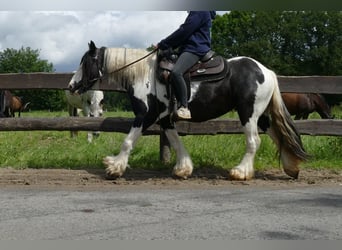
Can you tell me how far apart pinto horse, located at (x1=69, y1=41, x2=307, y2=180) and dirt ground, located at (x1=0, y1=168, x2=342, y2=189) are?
0.19 m

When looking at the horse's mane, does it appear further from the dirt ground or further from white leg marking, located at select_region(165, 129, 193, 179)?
the dirt ground

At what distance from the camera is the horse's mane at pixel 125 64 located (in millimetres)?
6707

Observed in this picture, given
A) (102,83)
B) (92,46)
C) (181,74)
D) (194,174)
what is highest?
(92,46)

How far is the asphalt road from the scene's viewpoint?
3549mm

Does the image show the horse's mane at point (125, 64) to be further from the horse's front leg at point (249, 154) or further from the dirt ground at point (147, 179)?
the horse's front leg at point (249, 154)

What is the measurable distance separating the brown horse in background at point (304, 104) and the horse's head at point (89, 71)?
377 inches

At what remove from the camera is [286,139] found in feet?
22.1

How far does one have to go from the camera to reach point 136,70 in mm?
6719

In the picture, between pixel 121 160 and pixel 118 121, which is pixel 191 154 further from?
pixel 121 160

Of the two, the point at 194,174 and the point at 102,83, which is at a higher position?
the point at 102,83

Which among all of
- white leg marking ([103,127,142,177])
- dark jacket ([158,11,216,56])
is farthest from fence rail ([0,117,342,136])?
dark jacket ([158,11,216,56])

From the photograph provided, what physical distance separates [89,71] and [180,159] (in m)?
1.80

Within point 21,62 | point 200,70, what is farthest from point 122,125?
point 21,62
